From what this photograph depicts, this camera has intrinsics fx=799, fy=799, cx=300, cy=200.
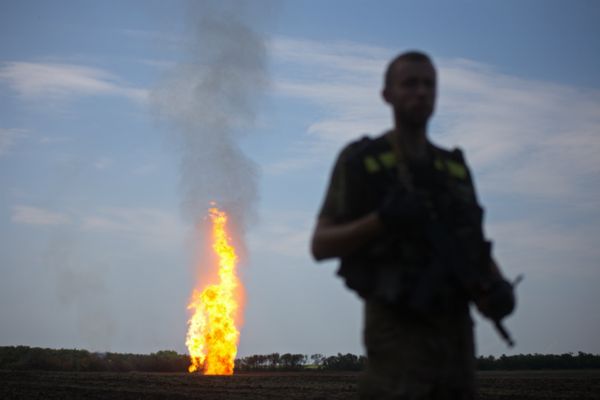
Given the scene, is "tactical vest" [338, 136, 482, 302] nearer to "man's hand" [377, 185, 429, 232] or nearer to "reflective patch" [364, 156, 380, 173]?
"reflective patch" [364, 156, 380, 173]

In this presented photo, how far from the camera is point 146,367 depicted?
155ft

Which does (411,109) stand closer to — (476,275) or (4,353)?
(476,275)

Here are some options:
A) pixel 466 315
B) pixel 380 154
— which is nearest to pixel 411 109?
pixel 380 154

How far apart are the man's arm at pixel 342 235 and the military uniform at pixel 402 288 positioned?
63 mm

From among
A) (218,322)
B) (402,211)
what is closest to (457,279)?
(402,211)

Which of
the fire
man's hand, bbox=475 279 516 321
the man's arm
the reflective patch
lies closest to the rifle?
man's hand, bbox=475 279 516 321

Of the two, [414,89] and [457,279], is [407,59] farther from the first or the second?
[457,279]

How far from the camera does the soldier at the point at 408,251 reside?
10.1 feet

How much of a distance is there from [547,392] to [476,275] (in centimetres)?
1808

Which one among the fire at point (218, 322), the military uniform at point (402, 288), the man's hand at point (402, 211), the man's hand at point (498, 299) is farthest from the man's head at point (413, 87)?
the fire at point (218, 322)

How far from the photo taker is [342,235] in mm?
3139

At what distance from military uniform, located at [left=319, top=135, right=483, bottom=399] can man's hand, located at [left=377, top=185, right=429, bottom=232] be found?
7cm

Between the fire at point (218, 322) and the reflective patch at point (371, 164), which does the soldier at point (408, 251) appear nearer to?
the reflective patch at point (371, 164)

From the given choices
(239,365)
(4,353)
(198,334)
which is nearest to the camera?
(198,334)
